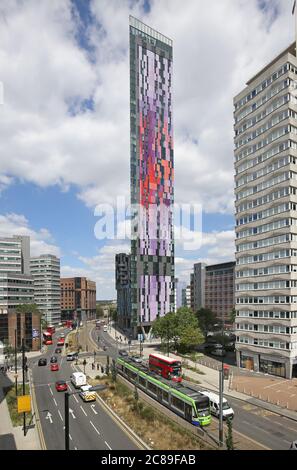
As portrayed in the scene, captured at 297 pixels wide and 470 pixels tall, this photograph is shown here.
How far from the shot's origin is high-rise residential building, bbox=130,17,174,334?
121688mm

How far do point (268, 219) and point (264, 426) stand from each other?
38.3 metres

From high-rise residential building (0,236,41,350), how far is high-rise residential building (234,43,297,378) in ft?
210

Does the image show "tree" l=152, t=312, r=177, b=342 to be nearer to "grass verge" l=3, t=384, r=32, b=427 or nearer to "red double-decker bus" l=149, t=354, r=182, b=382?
"red double-decker bus" l=149, t=354, r=182, b=382

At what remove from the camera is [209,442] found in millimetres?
32188

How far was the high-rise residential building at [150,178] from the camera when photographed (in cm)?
12169

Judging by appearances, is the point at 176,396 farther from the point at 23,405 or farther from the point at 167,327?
the point at 167,327

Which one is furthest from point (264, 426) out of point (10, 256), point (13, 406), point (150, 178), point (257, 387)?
point (10, 256)

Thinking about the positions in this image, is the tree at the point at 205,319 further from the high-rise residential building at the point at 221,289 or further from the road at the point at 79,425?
the road at the point at 79,425

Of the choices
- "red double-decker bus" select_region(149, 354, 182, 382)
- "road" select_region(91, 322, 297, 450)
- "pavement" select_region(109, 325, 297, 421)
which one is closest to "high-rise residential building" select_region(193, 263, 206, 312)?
"pavement" select_region(109, 325, 297, 421)

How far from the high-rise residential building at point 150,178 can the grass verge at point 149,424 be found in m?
70.8

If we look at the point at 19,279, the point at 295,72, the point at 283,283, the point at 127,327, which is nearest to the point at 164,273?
the point at 127,327

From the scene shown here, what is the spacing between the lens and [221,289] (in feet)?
540

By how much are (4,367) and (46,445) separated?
50043mm

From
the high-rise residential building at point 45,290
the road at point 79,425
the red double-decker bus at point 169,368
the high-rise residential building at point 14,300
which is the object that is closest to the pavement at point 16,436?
the road at point 79,425
